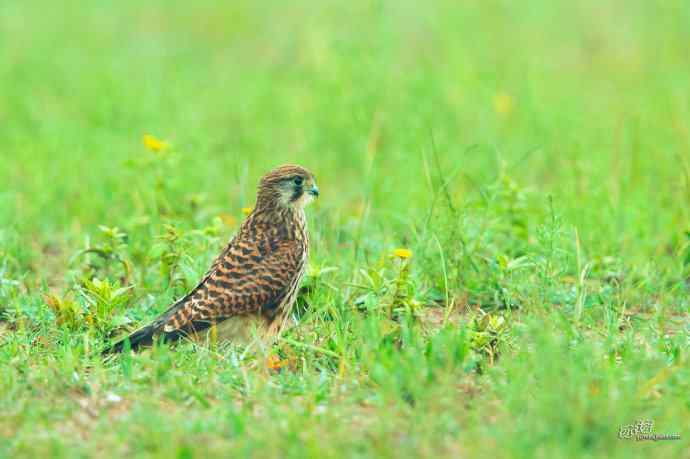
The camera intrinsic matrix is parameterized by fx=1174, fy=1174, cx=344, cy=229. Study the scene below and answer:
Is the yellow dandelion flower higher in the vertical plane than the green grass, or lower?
lower

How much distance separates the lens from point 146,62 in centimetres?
1120

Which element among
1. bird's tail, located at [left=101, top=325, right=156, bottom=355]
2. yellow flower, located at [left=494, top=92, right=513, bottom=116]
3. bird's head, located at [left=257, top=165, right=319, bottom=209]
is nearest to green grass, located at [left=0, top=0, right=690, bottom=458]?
yellow flower, located at [left=494, top=92, right=513, bottom=116]

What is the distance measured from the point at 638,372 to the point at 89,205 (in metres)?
4.39

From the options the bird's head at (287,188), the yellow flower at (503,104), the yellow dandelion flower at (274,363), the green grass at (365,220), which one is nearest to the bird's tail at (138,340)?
the green grass at (365,220)

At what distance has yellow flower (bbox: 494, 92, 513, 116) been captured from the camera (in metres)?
9.62

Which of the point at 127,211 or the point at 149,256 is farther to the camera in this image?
the point at 127,211

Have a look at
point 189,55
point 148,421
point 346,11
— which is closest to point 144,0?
point 189,55

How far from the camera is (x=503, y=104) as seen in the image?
9.73 m

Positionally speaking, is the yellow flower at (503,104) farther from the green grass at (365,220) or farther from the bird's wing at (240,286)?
the bird's wing at (240,286)

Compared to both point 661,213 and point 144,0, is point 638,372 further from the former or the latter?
point 144,0

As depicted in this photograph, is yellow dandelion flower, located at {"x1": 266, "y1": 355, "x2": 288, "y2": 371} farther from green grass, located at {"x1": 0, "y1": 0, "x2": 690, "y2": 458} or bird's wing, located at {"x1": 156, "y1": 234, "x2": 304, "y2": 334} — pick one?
bird's wing, located at {"x1": 156, "y1": 234, "x2": 304, "y2": 334}

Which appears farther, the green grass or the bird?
the bird

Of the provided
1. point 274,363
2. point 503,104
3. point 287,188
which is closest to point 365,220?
point 287,188

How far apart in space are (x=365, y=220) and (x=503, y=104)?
3.32 meters
